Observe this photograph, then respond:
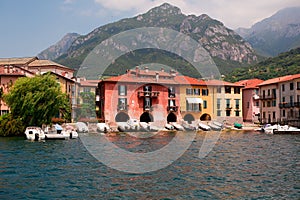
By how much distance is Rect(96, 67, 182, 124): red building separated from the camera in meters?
64.2

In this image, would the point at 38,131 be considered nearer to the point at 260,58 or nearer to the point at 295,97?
the point at 295,97

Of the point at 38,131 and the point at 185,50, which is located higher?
the point at 185,50

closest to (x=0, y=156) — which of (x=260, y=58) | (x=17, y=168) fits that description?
(x=17, y=168)

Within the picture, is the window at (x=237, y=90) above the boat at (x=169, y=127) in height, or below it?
above

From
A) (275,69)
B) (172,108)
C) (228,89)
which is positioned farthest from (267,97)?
(275,69)

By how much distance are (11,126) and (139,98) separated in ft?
86.4

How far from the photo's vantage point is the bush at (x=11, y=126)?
148ft

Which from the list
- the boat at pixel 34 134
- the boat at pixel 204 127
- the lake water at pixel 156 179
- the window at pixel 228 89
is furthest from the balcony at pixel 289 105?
the boat at pixel 34 134

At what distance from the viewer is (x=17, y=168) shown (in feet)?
67.2

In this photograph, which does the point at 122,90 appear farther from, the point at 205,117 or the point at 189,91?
the point at 205,117

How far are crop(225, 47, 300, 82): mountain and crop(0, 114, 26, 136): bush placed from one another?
74905 mm

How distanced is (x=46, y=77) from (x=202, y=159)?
2961cm

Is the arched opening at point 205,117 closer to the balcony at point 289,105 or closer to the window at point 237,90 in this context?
the window at point 237,90

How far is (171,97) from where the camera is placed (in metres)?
68.3
